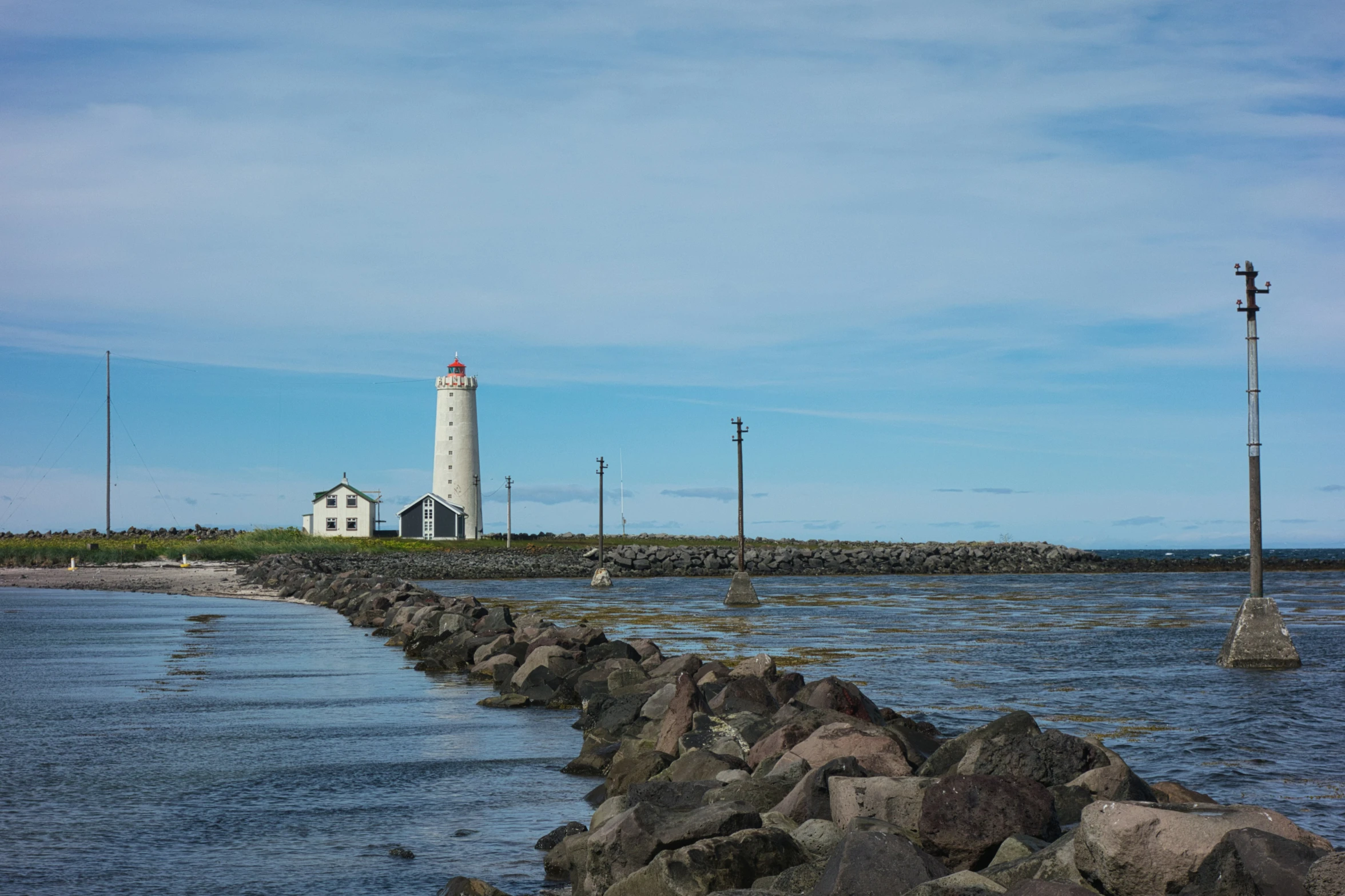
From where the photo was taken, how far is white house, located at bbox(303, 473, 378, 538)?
81.2 meters

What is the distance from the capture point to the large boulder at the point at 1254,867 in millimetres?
5098

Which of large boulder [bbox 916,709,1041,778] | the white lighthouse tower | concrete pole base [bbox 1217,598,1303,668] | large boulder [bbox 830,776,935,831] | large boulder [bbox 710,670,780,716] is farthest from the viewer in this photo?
the white lighthouse tower

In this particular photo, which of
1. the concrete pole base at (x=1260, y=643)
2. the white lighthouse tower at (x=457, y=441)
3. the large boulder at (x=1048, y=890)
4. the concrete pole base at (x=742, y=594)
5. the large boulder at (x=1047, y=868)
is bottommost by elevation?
the concrete pole base at (x=742, y=594)

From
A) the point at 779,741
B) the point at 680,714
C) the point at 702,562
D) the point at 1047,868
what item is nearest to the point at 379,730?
the point at 680,714

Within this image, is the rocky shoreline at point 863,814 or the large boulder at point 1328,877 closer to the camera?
the large boulder at point 1328,877

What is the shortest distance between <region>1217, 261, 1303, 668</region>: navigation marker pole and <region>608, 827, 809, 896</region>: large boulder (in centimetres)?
1518

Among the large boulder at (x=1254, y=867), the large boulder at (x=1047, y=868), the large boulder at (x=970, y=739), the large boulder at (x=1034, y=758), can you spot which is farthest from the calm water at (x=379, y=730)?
the large boulder at (x=1254, y=867)

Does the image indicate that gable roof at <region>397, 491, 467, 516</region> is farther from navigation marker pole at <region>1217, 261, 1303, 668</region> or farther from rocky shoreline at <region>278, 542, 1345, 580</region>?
navigation marker pole at <region>1217, 261, 1303, 668</region>

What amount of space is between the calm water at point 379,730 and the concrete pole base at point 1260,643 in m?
0.49

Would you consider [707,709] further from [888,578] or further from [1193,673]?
[888,578]

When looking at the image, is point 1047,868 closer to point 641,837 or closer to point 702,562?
point 641,837

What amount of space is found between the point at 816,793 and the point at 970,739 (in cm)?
158

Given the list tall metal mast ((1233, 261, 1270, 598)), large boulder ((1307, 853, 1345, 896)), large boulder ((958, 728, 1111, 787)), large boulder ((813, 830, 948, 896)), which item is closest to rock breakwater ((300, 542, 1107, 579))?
tall metal mast ((1233, 261, 1270, 598))

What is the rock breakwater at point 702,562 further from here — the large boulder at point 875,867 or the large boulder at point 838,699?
the large boulder at point 875,867
